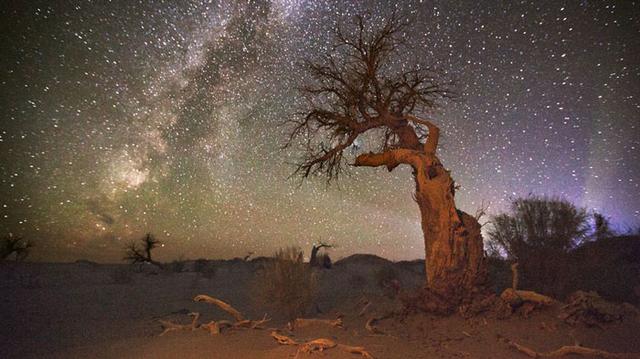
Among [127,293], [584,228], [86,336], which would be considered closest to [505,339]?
[584,228]

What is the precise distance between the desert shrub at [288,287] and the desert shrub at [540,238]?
16.5 ft

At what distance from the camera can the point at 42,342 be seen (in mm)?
7578

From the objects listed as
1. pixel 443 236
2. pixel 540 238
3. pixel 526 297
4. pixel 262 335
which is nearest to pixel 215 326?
pixel 262 335

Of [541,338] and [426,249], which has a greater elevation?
[426,249]

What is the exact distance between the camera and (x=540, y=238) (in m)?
9.31

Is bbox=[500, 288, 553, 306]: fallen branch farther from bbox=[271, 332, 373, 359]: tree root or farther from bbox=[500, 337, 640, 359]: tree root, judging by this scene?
bbox=[271, 332, 373, 359]: tree root

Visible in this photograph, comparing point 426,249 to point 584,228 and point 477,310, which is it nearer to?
point 477,310

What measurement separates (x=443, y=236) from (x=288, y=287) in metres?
3.88

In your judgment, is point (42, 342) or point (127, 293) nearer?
point (42, 342)

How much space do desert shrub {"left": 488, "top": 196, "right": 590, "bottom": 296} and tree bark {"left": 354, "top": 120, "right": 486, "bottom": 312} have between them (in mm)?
2111

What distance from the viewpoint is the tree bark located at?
24.2 feet

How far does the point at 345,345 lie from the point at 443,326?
210cm

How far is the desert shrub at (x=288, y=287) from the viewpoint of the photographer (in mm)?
9133

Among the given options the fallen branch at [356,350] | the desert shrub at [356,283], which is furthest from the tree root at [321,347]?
the desert shrub at [356,283]
